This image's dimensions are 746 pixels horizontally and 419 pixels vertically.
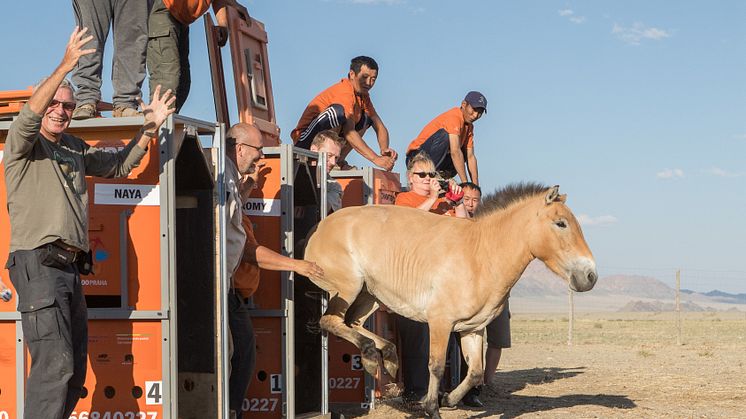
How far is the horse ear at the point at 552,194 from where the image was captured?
31.2 ft

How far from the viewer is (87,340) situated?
22.6 ft

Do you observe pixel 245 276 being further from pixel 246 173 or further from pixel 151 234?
pixel 151 234

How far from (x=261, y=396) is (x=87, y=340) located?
2.59m

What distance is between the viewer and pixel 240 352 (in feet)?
28.0

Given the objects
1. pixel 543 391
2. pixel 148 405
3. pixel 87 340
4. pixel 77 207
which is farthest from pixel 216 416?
pixel 543 391

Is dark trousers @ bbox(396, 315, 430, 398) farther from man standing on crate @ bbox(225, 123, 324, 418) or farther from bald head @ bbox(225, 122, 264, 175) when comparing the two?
bald head @ bbox(225, 122, 264, 175)

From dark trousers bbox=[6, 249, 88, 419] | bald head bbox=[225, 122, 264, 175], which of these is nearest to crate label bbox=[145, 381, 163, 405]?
dark trousers bbox=[6, 249, 88, 419]

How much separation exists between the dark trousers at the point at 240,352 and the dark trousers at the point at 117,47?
1.80 meters

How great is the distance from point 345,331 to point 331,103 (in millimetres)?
2944

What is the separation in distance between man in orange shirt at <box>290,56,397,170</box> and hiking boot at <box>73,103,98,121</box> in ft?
12.4

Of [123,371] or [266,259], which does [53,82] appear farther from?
[266,259]

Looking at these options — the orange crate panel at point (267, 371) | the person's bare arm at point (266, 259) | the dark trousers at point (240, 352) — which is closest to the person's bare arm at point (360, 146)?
the orange crate panel at point (267, 371)

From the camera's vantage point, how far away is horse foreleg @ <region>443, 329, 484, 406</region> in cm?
965

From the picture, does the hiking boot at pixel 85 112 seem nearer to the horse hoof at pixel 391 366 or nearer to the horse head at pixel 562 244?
the horse hoof at pixel 391 366
